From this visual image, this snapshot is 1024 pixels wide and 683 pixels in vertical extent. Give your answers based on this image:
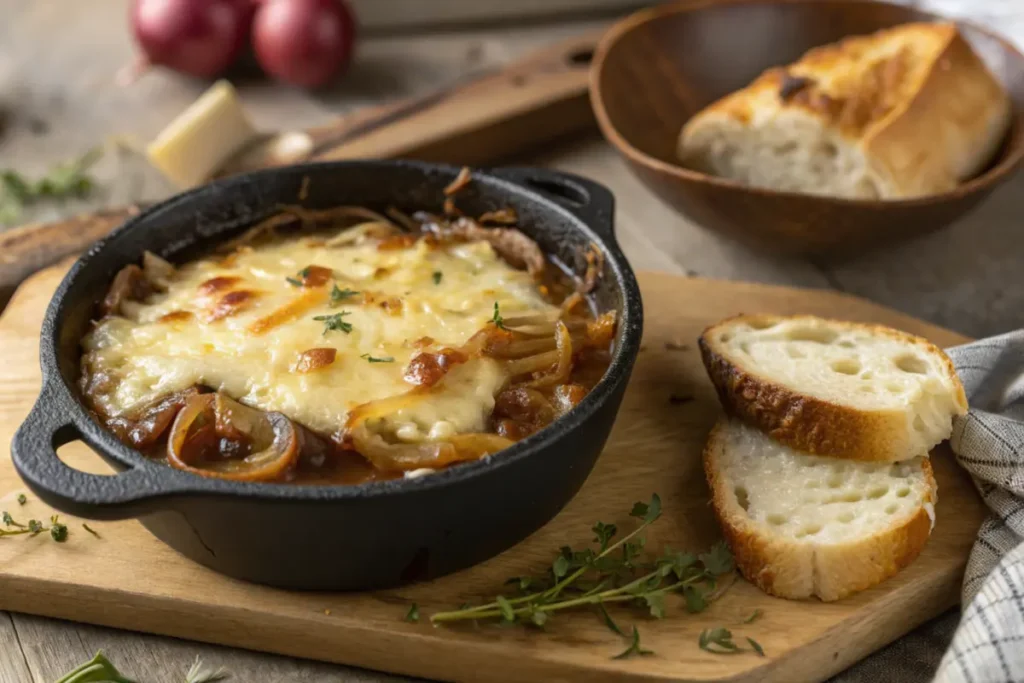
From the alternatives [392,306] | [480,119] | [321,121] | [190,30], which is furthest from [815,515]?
[190,30]

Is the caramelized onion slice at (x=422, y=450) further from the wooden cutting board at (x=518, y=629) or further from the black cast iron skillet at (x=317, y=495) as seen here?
the wooden cutting board at (x=518, y=629)

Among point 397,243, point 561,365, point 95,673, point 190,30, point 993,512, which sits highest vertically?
point 190,30

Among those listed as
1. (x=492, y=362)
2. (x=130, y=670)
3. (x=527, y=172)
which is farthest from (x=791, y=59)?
(x=130, y=670)

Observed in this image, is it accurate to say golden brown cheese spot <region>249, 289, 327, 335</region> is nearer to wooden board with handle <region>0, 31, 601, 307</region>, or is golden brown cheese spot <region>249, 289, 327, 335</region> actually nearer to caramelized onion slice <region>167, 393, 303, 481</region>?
caramelized onion slice <region>167, 393, 303, 481</region>

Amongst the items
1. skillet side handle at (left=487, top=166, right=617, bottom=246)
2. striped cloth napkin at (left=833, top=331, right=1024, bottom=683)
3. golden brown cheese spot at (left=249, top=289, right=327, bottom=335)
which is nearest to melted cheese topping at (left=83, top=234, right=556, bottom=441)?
golden brown cheese spot at (left=249, top=289, right=327, bottom=335)

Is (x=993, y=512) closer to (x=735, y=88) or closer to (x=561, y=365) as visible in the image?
(x=561, y=365)
